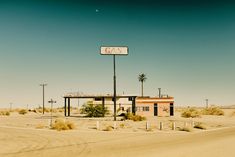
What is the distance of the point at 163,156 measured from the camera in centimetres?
1691

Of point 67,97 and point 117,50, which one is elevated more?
point 117,50

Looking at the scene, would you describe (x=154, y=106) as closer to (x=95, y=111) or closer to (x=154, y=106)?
(x=154, y=106)

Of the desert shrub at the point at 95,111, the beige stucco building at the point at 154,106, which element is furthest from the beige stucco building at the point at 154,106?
the desert shrub at the point at 95,111

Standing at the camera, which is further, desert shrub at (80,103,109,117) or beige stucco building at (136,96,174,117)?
beige stucco building at (136,96,174,117)

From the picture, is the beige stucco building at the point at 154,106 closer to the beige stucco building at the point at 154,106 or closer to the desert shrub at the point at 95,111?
the beige stucco building at the point at 154,106

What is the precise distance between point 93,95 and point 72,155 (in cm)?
5249

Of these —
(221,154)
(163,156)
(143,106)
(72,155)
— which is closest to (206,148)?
(221,154)

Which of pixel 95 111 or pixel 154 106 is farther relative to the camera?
pixel 154 106

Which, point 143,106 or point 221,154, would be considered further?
point 143,106

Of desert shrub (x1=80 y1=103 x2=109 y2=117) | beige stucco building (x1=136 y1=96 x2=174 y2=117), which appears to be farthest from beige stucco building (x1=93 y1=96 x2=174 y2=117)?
desert shrub (x1=80 y1=103 x2=109 y2=117)

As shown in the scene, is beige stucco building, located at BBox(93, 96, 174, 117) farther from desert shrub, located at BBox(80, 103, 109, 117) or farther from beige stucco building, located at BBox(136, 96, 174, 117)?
desert shrub, located at BBox(80, 103, 109, 117)

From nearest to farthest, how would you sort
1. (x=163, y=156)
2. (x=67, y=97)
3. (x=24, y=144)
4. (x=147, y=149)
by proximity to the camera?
(x=163, y=156)
(x=147, y=149)
(x=24, y=144)
(x=67, y=97)

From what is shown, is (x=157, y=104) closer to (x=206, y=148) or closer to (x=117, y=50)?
(x=117, y=50)

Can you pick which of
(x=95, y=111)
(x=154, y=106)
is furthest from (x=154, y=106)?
(x=95, y=111)
